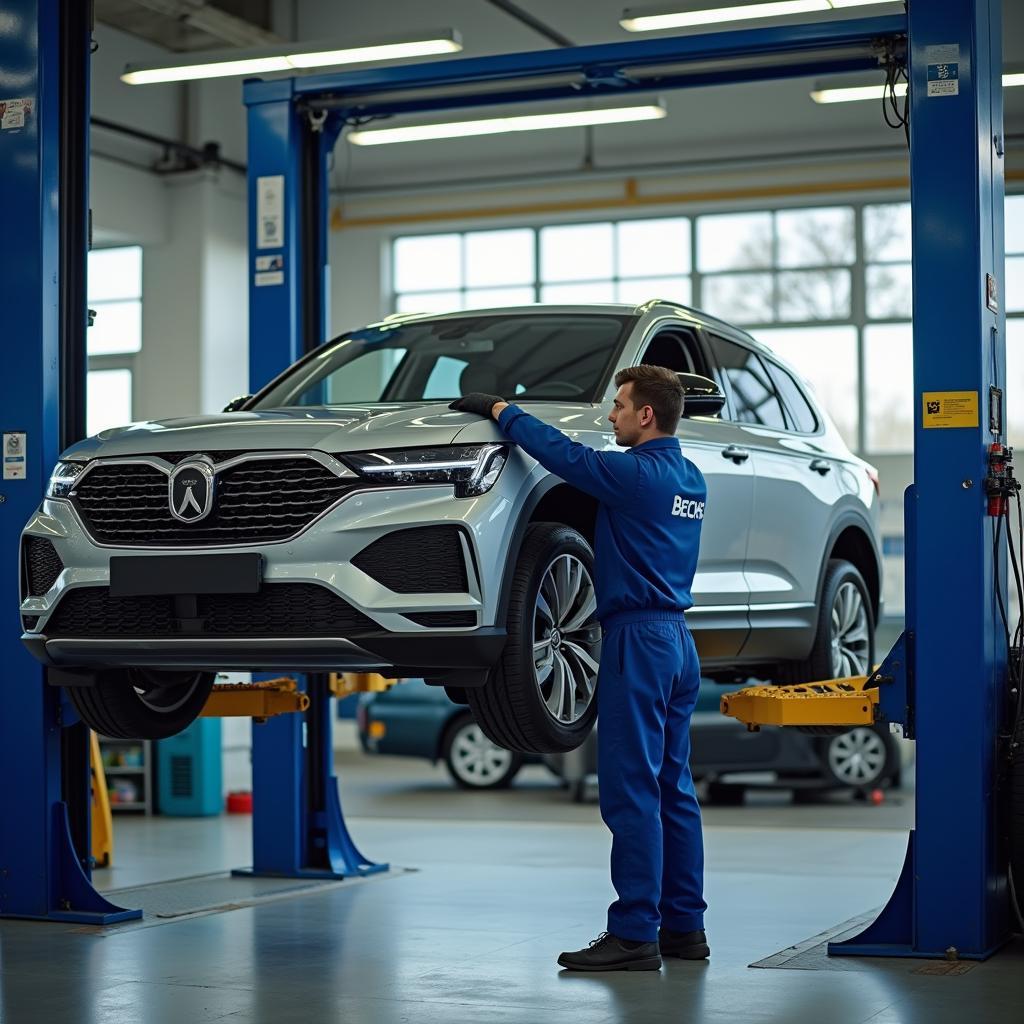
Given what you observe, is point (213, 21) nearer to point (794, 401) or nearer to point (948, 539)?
point (794, 401)

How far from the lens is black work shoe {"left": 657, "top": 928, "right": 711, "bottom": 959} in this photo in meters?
6.28

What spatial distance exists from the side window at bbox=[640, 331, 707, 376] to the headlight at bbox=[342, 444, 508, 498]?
145cm

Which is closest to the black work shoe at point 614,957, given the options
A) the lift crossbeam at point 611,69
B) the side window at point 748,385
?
the side window at point 748,385

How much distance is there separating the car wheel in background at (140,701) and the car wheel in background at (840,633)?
270 centimetres

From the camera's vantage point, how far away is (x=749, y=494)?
7.04 metres

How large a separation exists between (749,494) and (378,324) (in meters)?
1.78

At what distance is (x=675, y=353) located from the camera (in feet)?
22.7

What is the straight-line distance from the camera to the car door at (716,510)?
6.65 meters

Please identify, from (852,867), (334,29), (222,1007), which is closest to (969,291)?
(222,1007)

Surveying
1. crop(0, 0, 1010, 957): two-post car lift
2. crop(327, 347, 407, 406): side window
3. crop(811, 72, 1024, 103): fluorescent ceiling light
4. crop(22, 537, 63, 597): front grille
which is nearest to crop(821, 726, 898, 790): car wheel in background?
crop(811, 72, 1024, 103): fluorescent ceiling light

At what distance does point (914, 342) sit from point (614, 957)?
101 inches

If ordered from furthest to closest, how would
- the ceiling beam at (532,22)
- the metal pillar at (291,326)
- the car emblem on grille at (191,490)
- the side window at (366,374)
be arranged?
the ceiling beam at (532,22)
the metal pillar at (291,326)
the side window at (366,374)
the car emblem on grille at (191,490)

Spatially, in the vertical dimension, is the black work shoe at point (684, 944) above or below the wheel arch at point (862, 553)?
below

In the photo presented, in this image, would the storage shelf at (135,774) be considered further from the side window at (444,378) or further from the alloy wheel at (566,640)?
the alloy wheel at (566,640)
